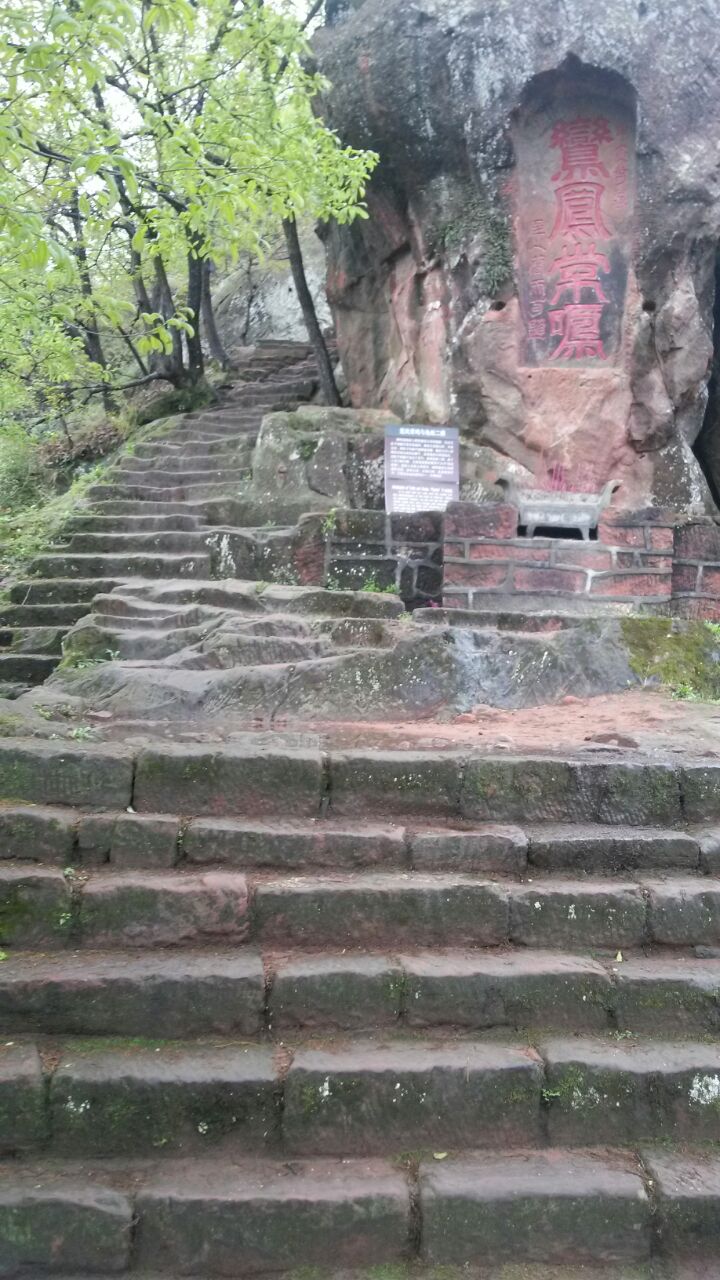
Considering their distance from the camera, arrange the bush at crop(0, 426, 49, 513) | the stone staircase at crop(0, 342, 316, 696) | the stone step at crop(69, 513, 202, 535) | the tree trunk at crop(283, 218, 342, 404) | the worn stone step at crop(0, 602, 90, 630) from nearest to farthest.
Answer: the stone staircase at crop(0, 342, 316, 696) → the worn stone step at crop(0, 602, 90, 630) → the stone step at crop(69, 513, 202, 535) → the tree trunk at crop(283, 218, 342, 404) → the bush at crop(0, 426, 49, 513)

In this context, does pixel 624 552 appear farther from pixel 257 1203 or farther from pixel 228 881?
pixel 257 1203

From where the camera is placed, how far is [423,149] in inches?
331

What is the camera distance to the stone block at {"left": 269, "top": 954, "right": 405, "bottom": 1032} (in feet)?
9.71

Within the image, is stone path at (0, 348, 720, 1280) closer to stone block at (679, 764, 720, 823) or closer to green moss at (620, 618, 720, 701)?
stone block at (679, 764, 720, 823)

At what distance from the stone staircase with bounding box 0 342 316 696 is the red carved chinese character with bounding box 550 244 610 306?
3.98 m

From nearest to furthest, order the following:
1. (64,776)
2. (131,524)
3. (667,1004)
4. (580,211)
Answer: (667,1004), (64,776), (580,211), (131,524)

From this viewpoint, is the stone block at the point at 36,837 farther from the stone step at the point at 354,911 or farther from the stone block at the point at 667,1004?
the stone block at the point at 667,1004

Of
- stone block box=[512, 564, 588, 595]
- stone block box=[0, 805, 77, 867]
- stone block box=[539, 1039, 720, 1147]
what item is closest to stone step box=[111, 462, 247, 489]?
stone block box=[512, 564, 588, 595]

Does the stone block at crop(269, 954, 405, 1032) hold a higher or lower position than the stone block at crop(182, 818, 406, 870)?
lower

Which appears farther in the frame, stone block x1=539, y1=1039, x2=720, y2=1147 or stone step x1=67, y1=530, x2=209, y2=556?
stone step x1=67, y1=530, x2=209, y2=556

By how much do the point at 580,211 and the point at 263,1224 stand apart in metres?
8.24

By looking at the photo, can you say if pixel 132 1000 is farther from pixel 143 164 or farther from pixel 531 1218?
pixel 143 164

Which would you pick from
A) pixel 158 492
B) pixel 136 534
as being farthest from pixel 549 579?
pixel 158 492

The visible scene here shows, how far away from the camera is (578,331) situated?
7957mm
